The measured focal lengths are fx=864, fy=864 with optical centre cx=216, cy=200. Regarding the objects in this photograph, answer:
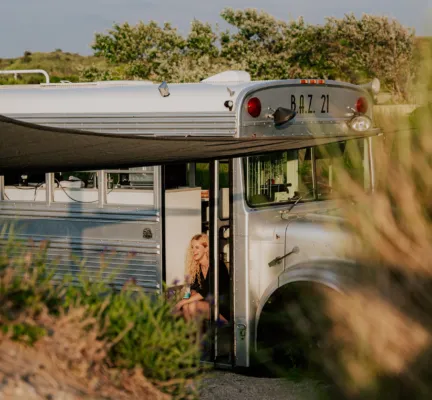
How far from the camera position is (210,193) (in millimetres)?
6680

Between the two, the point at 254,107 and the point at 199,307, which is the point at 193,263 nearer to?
the point at 199,307

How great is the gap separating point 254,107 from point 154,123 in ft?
2.60

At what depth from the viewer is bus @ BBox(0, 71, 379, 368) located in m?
6.50

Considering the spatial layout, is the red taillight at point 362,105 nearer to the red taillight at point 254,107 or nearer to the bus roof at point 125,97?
the bus roof at point 125,97

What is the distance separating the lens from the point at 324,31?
3472 centimetres

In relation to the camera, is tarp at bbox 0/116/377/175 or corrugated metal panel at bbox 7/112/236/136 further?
corrugated metal panel at bbox 7/112/236/136

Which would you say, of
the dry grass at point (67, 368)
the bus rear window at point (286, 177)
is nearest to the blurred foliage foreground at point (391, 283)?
the dry grass at point (67, 368)

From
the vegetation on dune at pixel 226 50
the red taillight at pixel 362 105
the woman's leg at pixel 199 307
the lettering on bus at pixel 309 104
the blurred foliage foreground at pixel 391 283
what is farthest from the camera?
the vegetation on dune at pixel 226 50

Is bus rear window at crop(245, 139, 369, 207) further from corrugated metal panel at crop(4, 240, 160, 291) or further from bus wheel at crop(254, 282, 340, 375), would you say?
corrugated metal panel at crop(4, 240, 160, 291)

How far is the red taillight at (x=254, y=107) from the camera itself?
646 cm

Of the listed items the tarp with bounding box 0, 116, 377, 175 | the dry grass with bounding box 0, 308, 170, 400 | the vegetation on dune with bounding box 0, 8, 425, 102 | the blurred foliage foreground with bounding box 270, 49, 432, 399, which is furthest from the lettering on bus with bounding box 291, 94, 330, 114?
the vegetation on dune with bounding box 0, 8, 425, 102

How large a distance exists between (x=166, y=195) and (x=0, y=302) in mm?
3519

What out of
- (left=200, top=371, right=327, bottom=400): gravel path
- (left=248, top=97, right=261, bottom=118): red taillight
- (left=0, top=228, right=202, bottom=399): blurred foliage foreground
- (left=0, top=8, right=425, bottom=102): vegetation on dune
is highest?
(left=0, top=8, right=425, bottom=102): vegetation on dune

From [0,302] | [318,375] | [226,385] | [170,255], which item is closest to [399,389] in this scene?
[318,375]
